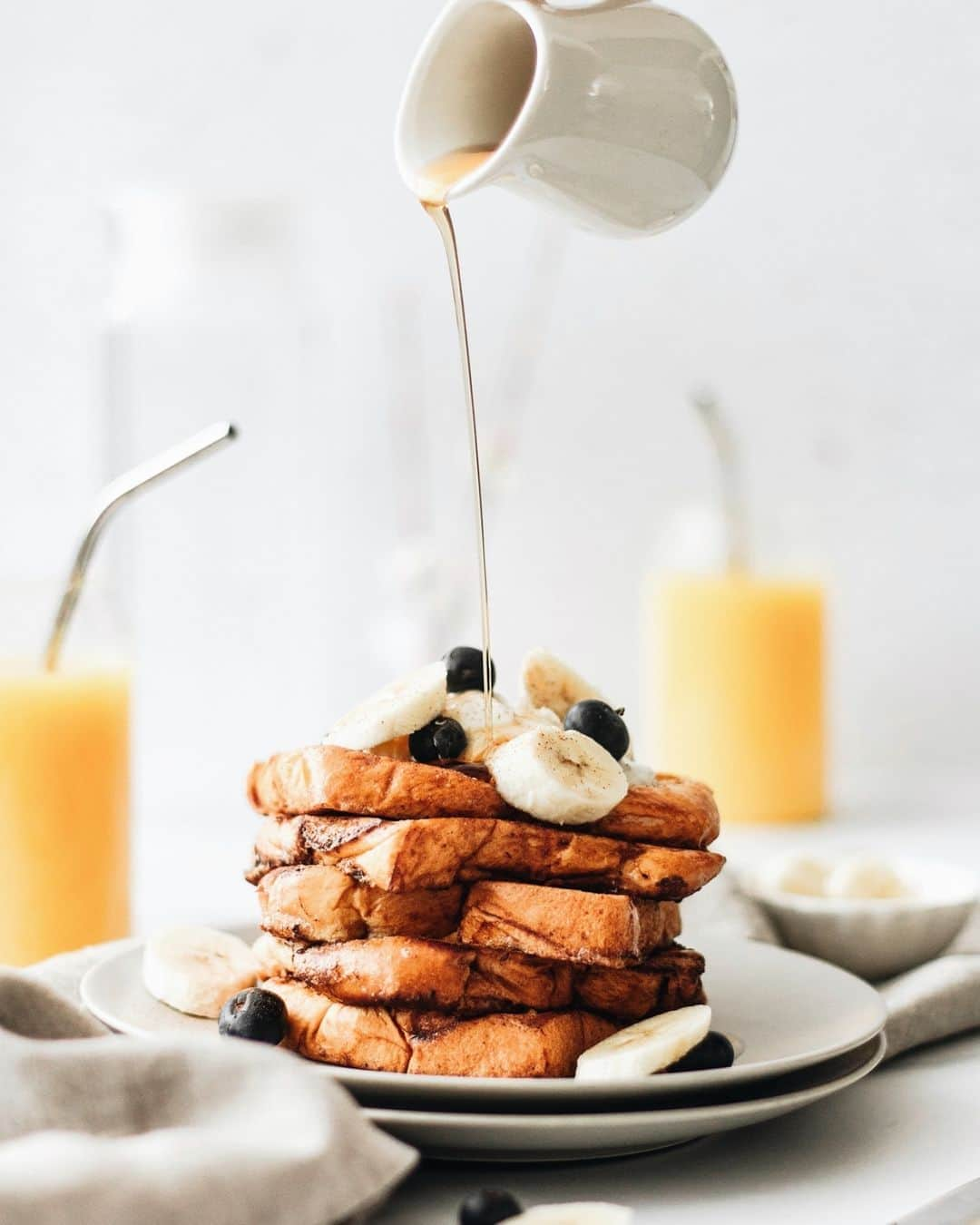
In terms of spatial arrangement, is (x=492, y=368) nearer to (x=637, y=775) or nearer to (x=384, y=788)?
(x=637, y=775)

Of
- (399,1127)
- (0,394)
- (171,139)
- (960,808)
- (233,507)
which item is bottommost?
(960,808)

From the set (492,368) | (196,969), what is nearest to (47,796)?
(196,969)

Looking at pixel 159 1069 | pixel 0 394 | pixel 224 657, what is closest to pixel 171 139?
pixel 0 394

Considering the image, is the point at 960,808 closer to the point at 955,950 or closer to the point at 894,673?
the point at 894,673

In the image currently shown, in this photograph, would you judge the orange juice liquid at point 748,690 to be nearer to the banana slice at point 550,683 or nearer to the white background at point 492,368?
the white background at point 492,368

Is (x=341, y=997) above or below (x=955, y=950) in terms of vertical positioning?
above

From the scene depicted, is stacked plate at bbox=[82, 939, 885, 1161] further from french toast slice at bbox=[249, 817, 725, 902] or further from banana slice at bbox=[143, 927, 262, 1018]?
french toast slice at bbox=[249, 817, 725, 902]
